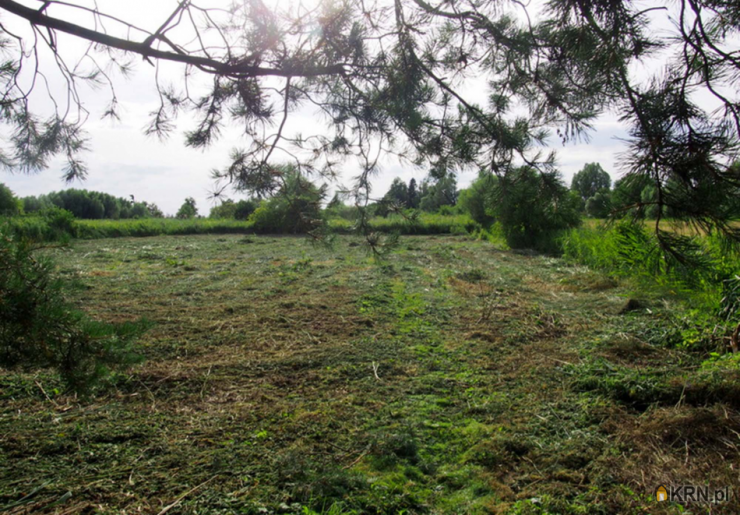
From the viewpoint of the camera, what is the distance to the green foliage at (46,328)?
1.16 metres

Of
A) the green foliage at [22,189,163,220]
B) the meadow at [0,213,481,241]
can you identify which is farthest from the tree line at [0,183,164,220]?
the meadow at [0,213,481,241]

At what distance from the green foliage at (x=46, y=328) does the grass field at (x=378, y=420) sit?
0.12 m

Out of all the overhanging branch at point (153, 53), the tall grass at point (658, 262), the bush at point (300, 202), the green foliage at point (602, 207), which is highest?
the overhanging branch at point (153, 53)

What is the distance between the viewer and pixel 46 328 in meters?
1.21

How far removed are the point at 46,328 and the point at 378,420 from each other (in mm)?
1525

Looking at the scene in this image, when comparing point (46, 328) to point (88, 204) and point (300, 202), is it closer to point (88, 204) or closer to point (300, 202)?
point (300, 202)

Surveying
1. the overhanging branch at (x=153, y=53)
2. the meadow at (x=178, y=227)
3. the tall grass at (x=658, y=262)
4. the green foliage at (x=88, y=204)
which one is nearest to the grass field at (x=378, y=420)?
the tall grass at (x=658, y=262)

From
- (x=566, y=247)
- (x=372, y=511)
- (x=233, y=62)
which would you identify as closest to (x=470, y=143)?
(x=233, y=62)

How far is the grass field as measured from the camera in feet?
5.17

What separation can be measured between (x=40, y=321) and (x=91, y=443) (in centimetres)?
94

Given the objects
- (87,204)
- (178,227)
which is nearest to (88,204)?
(87,204)

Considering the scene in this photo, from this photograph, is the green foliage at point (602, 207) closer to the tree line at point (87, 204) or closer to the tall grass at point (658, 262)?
the tall grass at point (658, 262)

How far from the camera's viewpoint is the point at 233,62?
8.15 feet

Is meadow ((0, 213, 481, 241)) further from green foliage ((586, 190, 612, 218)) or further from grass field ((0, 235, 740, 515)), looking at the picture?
green foliage ((586, 190, 612, 218))
